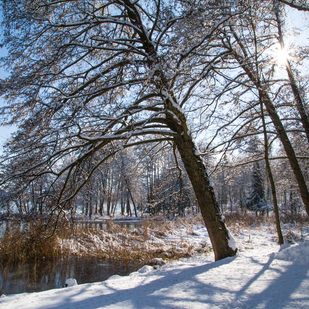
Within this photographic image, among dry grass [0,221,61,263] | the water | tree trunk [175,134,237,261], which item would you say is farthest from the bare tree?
dry grass [0,221,61,263]

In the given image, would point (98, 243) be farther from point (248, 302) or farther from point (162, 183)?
point (248, 302)

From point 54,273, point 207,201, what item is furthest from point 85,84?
point 54,273

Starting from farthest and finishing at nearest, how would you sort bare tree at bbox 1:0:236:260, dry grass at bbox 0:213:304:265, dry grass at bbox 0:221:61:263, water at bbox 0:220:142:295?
dry grass at bbox 0:213:304:265 < dry grass at bbox 0:221:61:263 < water at bbox 0:220:142:295 < bare tree at bbox 1:0:236:260

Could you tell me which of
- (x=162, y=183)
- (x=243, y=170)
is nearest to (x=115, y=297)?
(x=162, y=183)

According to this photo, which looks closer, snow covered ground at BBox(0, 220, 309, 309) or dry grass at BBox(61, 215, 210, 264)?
snow covered ground at BBox(0, 220, 309, 309)

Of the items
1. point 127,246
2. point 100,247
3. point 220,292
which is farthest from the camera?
point 127,246

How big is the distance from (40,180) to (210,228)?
341 centimetres

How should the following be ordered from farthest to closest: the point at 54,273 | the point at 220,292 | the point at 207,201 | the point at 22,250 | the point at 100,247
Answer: the point at 100,247 → the point at 22,250 → the point at 54,273 → the point at 207,201 → the point at 220,292

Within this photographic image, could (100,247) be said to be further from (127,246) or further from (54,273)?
(54,273)

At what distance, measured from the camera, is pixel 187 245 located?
775cm

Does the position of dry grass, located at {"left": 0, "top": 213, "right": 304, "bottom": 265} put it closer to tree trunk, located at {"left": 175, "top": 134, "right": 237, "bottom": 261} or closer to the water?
the water

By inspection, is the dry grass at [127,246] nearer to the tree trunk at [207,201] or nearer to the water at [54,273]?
the water at [54,273]

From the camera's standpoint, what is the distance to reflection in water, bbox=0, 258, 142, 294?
16.9 ft

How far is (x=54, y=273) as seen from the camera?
6070 mm
